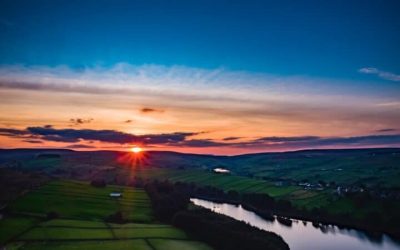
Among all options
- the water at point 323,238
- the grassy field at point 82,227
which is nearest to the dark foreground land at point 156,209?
the grassy field at point 82,227

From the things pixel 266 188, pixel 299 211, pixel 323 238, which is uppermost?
pixel 266 188

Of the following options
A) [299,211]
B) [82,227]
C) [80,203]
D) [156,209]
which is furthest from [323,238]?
[80,203]

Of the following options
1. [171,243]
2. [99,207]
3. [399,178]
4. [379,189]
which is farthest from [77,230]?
[399,178]

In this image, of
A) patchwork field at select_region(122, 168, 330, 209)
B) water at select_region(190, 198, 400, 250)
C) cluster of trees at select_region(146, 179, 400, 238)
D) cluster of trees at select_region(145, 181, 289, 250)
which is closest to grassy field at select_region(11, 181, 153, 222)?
cluster of trees at select_region(145, 181, 289, 250)

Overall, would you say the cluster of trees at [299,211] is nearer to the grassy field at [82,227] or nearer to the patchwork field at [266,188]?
the patchwork field at [266,188]

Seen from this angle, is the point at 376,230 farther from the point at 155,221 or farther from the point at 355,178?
the point at 355,178

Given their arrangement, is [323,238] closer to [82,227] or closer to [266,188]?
[82,227]

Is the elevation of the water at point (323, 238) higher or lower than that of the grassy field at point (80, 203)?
lower

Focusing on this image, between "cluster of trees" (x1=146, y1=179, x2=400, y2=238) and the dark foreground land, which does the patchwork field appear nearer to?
the dark foreground land

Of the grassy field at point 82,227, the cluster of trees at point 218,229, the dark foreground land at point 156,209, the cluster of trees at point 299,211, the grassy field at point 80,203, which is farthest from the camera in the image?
the cluster of trees at point 299,211
